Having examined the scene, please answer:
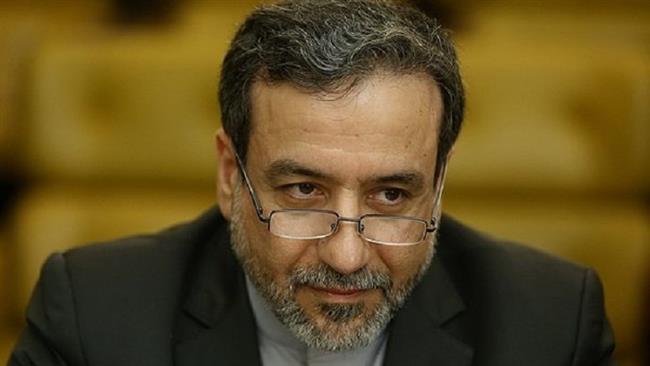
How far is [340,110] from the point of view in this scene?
59.1 inches

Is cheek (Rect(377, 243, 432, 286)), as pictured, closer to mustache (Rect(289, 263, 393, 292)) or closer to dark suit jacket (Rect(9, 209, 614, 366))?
mustache (Rect(289, 263, 393, 292))

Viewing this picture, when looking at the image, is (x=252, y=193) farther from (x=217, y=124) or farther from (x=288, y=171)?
(x=217, y=124)

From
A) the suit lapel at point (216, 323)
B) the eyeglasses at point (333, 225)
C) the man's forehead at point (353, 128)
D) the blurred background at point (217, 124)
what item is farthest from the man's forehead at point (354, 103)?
the blurred background at point (217, 124)

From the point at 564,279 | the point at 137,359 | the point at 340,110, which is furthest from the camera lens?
the point at 564,279

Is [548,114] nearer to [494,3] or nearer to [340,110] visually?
[494,3]

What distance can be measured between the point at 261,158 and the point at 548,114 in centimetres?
106

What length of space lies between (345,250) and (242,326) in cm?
28

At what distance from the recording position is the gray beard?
4.97ft

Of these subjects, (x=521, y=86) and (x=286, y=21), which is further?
(x=521, y=86)

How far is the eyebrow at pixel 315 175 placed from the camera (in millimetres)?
1504

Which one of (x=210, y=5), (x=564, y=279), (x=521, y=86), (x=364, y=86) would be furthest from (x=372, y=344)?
(x=210, y=5)

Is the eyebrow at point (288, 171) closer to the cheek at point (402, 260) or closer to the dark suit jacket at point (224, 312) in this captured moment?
the cheek at point (402, 260)

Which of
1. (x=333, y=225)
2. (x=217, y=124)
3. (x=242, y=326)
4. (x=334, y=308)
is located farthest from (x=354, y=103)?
(x=217, y=124)

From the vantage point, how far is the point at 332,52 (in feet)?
4.98
